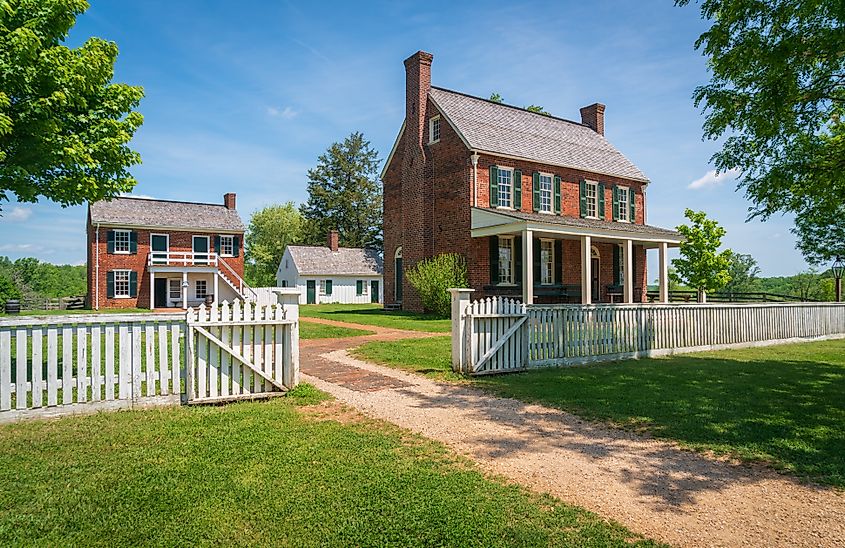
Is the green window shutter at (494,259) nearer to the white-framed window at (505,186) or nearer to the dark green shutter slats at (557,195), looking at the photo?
the white-framed window at (505,186)

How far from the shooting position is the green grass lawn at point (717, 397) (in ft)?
17.1

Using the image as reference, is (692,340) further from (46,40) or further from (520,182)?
(46,40)

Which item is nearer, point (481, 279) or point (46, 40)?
point (46, 40)

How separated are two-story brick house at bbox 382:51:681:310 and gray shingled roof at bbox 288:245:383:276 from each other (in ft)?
63.7

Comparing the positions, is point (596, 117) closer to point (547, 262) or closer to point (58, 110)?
point (547, 262)

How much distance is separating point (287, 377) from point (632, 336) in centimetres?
753

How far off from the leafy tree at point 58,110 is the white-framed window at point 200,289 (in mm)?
29695

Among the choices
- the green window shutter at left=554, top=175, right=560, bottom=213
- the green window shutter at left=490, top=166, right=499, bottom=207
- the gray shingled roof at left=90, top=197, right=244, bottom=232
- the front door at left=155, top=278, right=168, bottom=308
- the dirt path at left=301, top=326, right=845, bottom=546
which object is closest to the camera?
the dirt path at left=301, top=326, right=845, bottom=546

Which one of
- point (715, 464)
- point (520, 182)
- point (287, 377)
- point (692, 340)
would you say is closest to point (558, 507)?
point (715, 464)

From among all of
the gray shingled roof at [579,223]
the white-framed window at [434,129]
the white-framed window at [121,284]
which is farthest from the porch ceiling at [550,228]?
the white-framed window at [121,284]

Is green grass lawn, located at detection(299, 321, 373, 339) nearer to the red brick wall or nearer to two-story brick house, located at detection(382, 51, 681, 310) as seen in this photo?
two-story brick house, located at detection(382, 51, 681, 310)

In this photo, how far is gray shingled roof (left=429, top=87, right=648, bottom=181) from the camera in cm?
2336

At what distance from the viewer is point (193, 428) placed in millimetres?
5594

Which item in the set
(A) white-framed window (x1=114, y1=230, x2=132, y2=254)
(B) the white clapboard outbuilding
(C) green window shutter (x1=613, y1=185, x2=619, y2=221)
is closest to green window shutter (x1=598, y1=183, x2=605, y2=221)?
(C) green window shutter (x1=613, y1=185, x2=619, y2=221)
